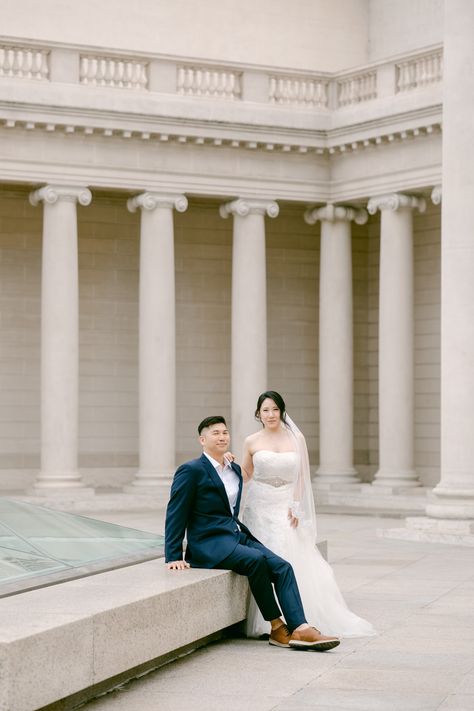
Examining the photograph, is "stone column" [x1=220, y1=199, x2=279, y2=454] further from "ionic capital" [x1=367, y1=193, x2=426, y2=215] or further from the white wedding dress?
the white wedding dress

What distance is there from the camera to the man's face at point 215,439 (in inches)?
986

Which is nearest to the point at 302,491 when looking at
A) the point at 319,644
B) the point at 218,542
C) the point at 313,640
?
the point at 218,542

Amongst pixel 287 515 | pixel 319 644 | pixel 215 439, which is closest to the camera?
pixel 319 644

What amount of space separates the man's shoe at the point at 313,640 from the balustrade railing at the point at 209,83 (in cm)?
4352

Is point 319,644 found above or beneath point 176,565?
beneath

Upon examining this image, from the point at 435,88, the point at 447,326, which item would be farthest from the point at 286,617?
the point at 435,88

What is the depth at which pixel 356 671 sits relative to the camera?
73.4 ft

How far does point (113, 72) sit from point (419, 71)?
14.0 metres

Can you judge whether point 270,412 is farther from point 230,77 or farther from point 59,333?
point 230,77

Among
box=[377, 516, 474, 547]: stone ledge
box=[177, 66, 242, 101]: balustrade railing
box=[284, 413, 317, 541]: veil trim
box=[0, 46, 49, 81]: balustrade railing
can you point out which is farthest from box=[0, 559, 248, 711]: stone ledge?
box=[177, 66, 242, 101]: balustrade railing

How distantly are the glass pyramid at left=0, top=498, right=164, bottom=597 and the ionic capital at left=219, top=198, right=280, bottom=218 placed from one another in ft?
125

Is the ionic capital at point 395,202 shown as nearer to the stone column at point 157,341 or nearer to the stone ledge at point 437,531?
the stone column at point 157,341

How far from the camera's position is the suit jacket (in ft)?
80.7

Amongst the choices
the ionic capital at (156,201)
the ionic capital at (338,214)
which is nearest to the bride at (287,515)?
the ionic capital at (156,201)
